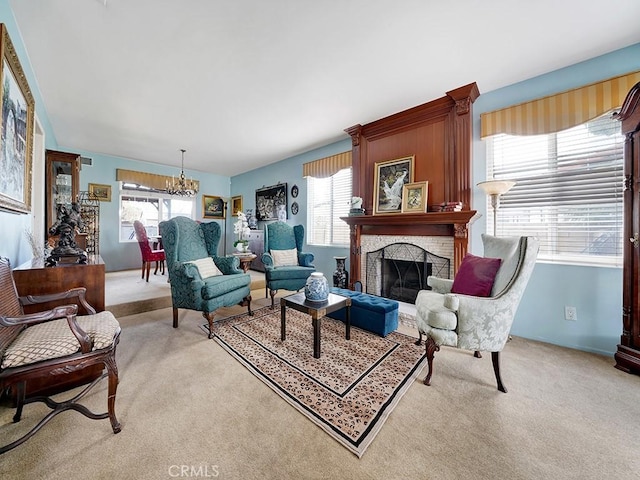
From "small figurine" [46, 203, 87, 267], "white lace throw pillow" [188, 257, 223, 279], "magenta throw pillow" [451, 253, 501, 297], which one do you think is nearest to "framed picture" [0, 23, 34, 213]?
"small figurine" [46, 203, 87, 267]

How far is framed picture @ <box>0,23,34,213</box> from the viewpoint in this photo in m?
1.53

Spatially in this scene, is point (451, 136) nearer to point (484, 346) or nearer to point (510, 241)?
point (510, 241)

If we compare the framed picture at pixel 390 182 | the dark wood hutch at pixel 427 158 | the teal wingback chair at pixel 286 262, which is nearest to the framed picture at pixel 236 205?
the teal wingback chair at pixel 286 262

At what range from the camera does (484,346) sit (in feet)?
5.33

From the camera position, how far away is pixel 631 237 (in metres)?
1.86

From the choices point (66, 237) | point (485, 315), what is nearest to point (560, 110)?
point (485, 315)

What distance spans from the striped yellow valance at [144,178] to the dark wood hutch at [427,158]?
4.54m

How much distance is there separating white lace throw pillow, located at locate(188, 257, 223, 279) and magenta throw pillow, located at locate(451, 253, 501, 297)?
8.37 ft

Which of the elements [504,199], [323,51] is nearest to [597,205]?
[504,199]

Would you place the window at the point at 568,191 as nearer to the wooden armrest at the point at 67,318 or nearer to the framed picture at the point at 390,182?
the framed picture at the point at 390,182

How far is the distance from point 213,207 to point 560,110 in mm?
6694

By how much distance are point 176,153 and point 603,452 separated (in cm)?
622

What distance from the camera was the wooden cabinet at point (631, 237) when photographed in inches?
71.7

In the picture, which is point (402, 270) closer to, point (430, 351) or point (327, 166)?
point (430, 351)
